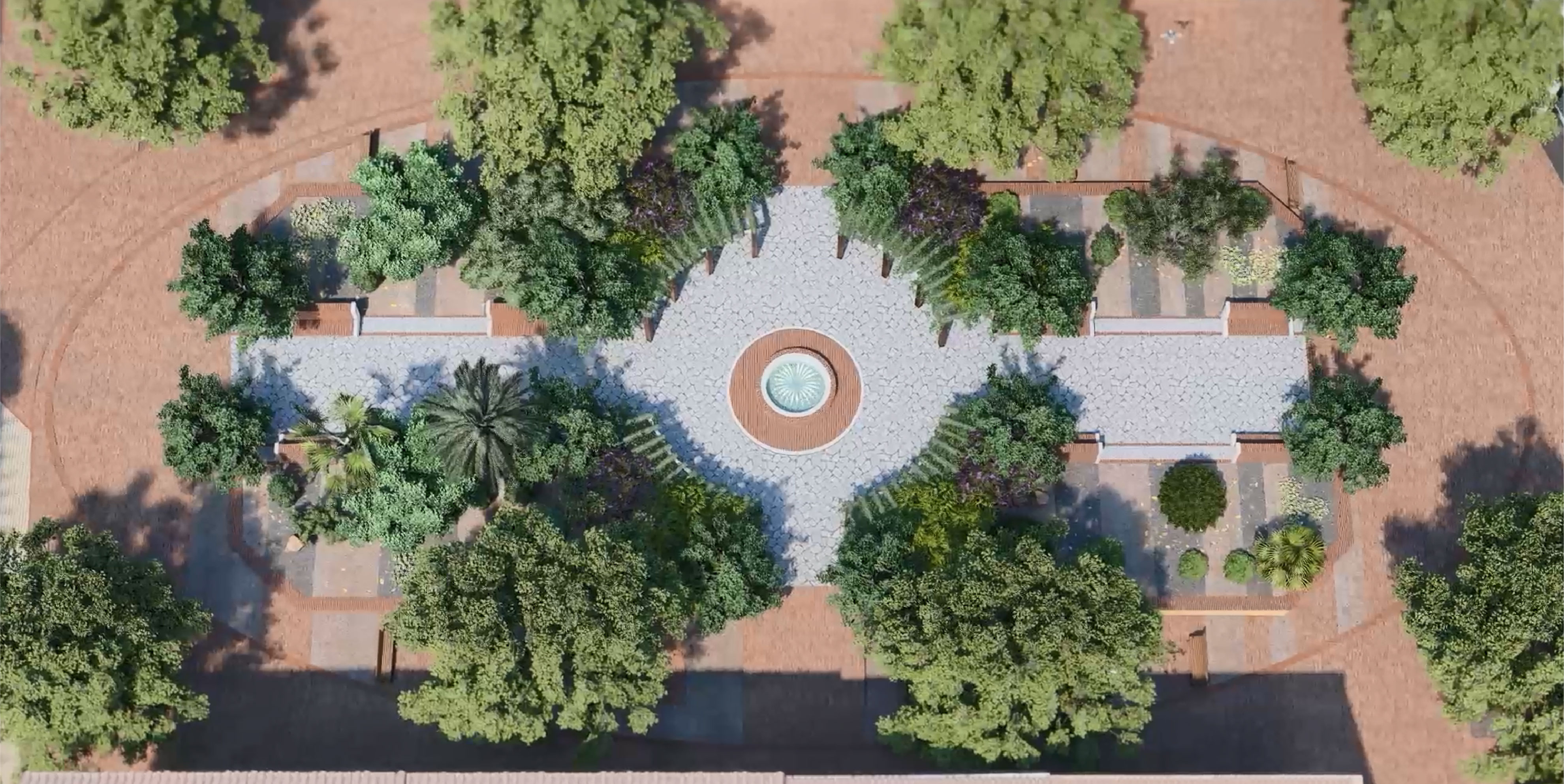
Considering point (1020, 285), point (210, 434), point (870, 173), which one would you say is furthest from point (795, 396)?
point (210, 434)

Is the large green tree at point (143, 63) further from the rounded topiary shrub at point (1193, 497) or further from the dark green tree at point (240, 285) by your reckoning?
the rounded topiary shrub at point (1193, 497)

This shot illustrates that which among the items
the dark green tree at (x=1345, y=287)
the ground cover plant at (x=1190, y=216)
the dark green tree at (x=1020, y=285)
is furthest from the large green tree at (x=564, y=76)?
the dark green tree at (x=1345, y=287)

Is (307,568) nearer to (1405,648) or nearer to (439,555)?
(439,555)

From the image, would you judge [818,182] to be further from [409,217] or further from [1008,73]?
[409,217]

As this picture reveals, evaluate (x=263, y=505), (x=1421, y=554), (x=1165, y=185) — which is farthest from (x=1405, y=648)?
(x=263, y=505)

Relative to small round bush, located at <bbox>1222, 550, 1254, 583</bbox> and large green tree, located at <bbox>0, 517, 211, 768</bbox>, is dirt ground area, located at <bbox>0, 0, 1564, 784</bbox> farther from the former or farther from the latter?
large green tree, located at <bbox>0, 517, 211, 768</bbox>
